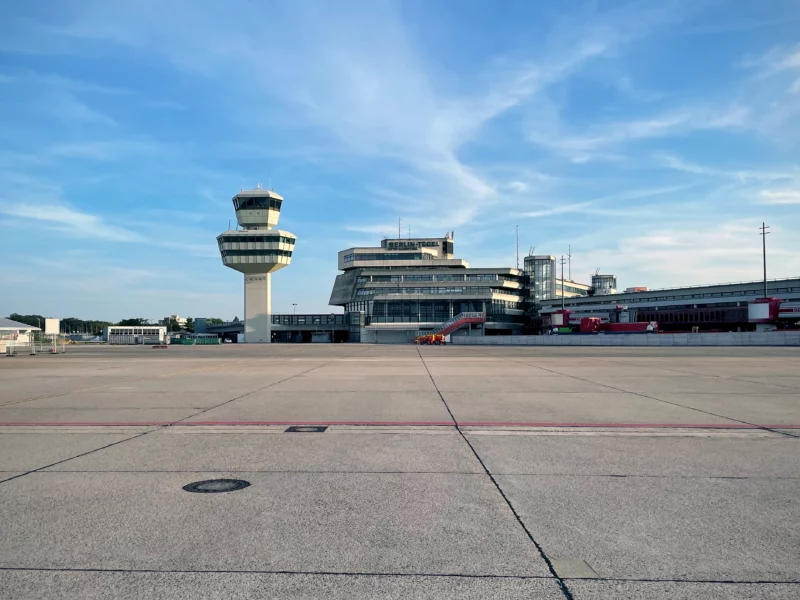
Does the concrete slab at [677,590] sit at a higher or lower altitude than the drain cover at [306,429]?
higher

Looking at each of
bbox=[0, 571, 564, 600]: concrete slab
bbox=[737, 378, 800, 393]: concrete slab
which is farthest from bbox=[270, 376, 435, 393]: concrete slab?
bbox=[0, 571, 564, 600]: concrete slab

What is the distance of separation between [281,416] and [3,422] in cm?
579

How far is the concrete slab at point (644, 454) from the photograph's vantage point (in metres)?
7.49

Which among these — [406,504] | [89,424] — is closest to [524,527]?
[406,504]

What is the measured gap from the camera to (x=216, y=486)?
6.77m

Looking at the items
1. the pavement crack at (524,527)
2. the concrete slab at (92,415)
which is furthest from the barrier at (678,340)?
the concrete slab at (92,415)

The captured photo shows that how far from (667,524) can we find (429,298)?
11038 centimetres

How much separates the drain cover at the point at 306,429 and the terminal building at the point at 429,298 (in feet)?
317

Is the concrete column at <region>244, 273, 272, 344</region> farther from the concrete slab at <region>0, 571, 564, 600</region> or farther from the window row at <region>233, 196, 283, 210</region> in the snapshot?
the concrete slab at <region>0, 571, 564, 600</region>

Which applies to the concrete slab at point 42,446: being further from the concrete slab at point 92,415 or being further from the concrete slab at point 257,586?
the concrete slab at point 257,586

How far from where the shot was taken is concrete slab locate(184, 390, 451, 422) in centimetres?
1237

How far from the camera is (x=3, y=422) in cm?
1212

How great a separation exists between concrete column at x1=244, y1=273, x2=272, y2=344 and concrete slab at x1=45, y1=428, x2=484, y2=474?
112 meters

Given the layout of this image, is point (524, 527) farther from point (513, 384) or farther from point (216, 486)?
point (513, 384)
